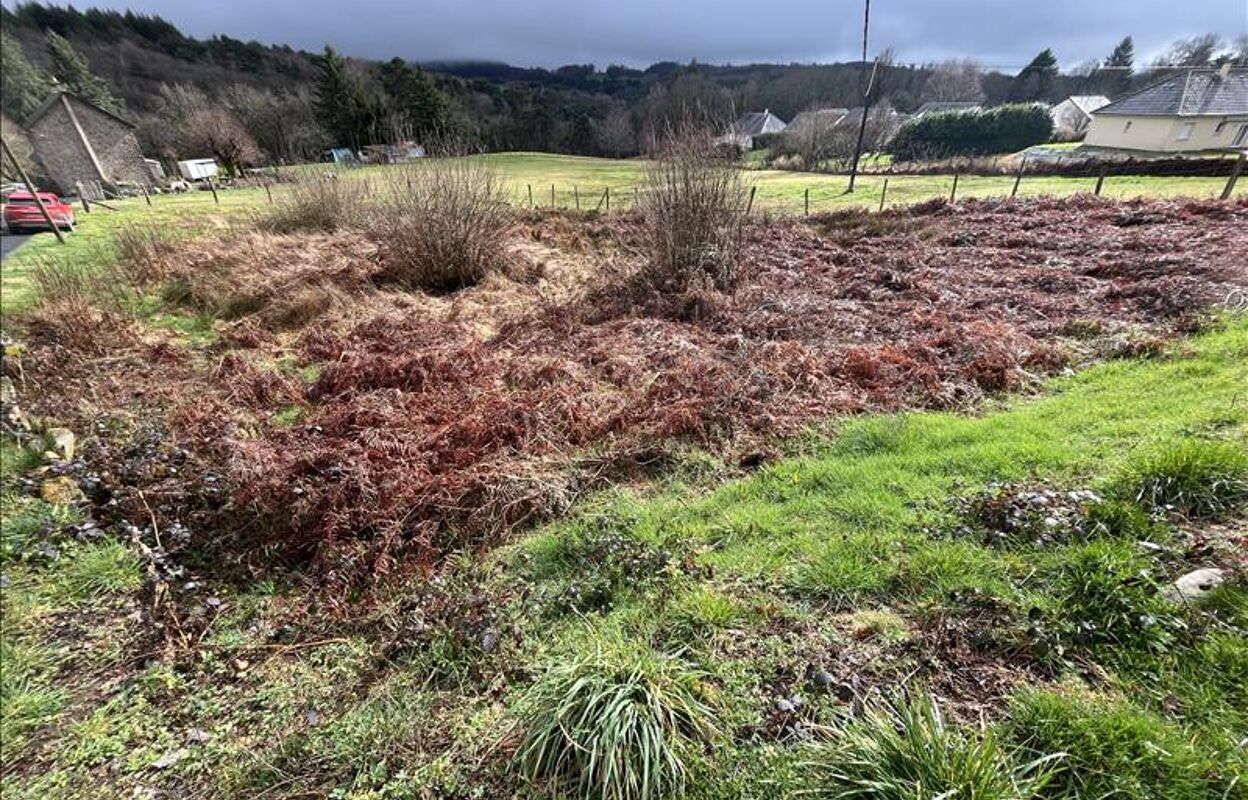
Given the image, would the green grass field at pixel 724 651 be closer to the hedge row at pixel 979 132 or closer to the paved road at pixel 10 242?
the paved road at pixel 10 242

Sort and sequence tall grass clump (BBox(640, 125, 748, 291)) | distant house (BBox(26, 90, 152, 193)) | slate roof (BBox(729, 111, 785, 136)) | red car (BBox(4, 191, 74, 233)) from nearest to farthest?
1. tall grass clump (BBox(640, 125, 748, 291))
2. red car (BBox(4, 191, 74, 233))
3. distant house (BBox(26, 90, 152, 193))
4. slate roof (BBox(729, 111, 785, 136))

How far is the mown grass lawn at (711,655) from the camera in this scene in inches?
72.9

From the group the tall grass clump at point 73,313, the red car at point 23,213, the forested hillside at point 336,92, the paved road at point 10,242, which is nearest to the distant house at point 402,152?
the forested hillside at point 336,92

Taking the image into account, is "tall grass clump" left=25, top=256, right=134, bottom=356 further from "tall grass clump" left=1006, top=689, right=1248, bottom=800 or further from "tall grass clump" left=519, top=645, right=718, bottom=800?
"tall grass clump" left=1006, top=689, right=1248, bottom=800

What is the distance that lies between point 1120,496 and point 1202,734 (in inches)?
63.7

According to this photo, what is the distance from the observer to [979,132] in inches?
1487

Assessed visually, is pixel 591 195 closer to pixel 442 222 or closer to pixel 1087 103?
pixel 442 222

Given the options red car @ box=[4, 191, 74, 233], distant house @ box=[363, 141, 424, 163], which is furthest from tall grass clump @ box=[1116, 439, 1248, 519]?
red car @ box=[4, 191, 74, 233]

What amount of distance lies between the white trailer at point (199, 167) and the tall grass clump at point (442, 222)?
2438cm

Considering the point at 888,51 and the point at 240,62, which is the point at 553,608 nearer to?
the point at 888,51

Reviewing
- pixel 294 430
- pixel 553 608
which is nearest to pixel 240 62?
pixel 294 430

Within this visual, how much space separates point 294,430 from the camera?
498cm

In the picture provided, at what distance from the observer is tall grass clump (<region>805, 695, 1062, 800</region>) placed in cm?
155

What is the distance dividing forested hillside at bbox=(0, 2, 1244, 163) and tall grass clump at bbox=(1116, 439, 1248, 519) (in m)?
5.77
